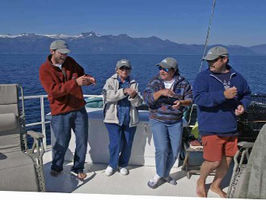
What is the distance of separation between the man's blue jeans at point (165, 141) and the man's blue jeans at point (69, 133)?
2.11 feet

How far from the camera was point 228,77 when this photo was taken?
208 cm

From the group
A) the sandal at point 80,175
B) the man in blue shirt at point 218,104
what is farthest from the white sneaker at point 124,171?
the man in blue shirt at point 218,104

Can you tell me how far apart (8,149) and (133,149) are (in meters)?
1.24

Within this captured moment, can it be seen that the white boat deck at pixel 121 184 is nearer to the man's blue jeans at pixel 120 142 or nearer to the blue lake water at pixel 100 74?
the man's blue jeans at pixel 120 142

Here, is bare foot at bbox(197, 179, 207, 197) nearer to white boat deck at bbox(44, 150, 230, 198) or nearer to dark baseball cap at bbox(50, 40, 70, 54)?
white boat deck at bbox(44, 150, 230, 198)

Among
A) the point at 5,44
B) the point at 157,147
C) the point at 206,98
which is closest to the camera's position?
the point at 206,98

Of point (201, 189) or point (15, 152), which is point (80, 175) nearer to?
point (15, 152)

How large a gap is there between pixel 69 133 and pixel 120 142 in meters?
0.49

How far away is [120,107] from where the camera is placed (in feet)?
A: 8.59

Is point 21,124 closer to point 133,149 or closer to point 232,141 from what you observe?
point 133,149

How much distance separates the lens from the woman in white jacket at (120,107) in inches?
99.1

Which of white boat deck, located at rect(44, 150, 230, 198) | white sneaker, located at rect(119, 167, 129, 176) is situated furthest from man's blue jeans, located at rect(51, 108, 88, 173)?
white sneaker, located at rect(119, 167, 129, 176)

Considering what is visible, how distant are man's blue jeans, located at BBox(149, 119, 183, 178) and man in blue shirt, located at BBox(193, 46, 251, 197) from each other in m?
0.30

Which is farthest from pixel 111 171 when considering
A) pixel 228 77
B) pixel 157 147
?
pixel 228 77
